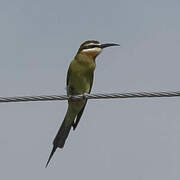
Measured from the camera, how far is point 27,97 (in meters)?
3.90

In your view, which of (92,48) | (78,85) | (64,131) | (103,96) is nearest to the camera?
(103,96)

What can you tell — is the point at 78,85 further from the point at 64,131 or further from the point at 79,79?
the point at 64,131

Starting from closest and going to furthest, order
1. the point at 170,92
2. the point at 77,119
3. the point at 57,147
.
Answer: the point at 170,92 → the point at 57,147 → the point at 77,119

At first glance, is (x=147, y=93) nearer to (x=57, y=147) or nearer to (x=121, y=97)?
(x=121, y=97)

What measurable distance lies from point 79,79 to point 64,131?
48 centimetres

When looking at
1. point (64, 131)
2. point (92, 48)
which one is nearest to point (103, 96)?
Answer: point (64, 131)

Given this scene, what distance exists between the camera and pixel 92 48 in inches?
225

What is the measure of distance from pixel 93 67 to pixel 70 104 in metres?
0.41

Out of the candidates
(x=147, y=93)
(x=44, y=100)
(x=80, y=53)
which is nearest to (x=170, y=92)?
(x=147, y=93)

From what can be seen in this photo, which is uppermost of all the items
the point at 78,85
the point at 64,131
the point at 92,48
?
the point at 92,48

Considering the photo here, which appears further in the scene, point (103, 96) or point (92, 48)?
point (92, 48)

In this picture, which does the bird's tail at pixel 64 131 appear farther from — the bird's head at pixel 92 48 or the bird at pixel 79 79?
the bird's head at pixel 92 48

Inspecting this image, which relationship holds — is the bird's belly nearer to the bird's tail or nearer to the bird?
the bird

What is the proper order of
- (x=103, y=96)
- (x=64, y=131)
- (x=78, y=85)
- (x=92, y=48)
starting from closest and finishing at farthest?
(x=103, y=96) < (x=64, y=131) < (x=78, y=85) < (x=92, y=48)
